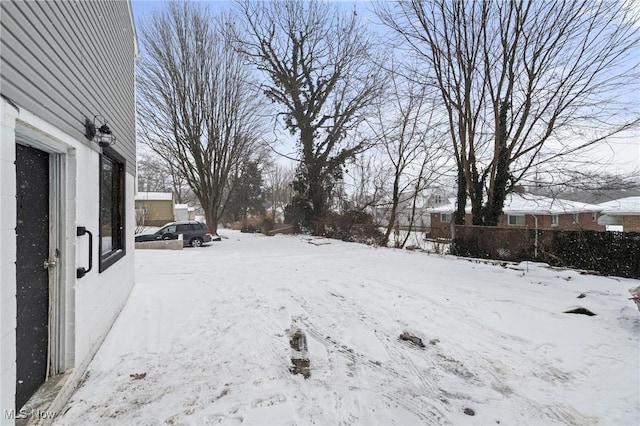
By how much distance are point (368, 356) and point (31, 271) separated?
118 inches

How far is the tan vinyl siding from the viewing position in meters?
1.79

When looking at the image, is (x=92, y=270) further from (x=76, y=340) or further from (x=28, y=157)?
(x=28, y=157)

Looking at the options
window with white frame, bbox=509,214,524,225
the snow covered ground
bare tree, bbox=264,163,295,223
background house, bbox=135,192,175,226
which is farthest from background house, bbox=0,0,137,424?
bare tree, bbox=264,163,295,223

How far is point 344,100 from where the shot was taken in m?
16.2

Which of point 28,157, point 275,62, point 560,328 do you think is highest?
point 275,62

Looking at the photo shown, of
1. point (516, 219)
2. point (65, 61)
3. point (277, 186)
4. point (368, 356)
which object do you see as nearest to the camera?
point (65, 61)

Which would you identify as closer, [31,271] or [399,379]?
[31,271]

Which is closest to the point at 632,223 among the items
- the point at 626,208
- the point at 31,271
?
the point at 626,208

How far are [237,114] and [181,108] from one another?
295 cm

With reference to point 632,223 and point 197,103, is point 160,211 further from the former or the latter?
point 632,223

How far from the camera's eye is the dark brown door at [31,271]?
7.07 feet

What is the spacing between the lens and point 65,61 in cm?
250

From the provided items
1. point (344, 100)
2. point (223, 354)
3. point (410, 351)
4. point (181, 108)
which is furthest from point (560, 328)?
point (181, 108)

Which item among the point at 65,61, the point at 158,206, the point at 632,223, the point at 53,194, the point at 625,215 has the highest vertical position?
the point at 65,61
